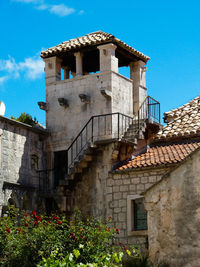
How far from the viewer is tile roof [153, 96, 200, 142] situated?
2112 cm

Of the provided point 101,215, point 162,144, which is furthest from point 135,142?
point 101,215

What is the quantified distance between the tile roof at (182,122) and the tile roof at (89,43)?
2944 mm

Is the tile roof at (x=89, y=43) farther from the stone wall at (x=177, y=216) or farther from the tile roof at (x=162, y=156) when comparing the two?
the stone wall at (x=177, y=216)

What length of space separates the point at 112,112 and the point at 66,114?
2.29 m

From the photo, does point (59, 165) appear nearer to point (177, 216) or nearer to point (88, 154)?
point (88, 154)

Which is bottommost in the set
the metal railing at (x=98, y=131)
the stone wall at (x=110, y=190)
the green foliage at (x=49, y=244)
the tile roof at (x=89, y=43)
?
the green foliage at (x=49, y=244)

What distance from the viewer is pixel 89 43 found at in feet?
74.5

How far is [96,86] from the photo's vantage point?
74.2 ft

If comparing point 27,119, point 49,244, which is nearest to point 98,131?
point 27,119

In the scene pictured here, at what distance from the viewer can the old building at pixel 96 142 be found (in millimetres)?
19984

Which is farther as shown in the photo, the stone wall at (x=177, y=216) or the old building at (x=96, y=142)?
the old building at (x=96, y=142)

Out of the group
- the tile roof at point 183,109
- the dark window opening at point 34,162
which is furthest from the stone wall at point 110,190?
the tile roof at point 183,109

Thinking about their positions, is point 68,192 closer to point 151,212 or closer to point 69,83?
point 69,83

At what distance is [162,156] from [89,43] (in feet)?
19.4
